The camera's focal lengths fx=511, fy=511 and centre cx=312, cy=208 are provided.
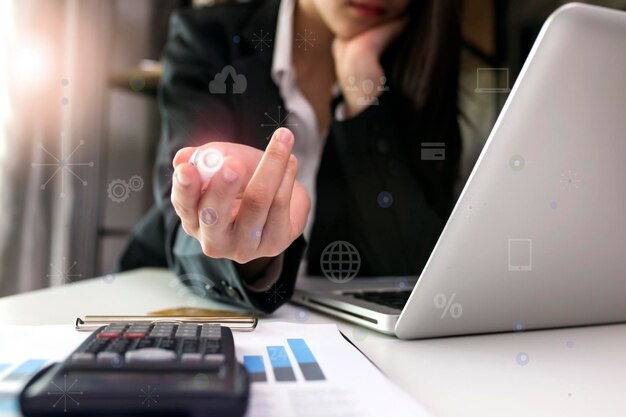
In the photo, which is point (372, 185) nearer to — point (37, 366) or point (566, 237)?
point (566, 237)

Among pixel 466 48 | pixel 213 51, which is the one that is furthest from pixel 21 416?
pixel 466 48

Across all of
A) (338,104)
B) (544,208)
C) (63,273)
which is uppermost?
(338,104)

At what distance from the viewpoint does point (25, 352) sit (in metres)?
0.25

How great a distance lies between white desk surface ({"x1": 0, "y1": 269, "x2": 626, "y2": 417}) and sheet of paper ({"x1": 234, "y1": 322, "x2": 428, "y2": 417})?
0.04 feet

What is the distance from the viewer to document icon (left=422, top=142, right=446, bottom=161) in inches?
35.1

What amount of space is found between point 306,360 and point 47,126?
4.58 feet

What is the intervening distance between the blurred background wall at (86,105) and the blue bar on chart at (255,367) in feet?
2.77

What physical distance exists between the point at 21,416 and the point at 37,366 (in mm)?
62

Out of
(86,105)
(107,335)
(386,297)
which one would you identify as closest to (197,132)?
(386,297)

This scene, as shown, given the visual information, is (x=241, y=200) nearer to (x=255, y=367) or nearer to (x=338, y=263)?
(x=255, y=367)

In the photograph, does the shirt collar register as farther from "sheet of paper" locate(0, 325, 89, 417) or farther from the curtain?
the curtain

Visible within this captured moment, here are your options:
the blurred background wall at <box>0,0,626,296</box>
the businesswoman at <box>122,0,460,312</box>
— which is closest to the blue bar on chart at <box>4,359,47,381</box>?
Result: the businesswoman at <box>122,0,460,312</box>

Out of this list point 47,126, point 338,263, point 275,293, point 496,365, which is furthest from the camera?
point 47,126

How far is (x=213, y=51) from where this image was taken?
807mm
